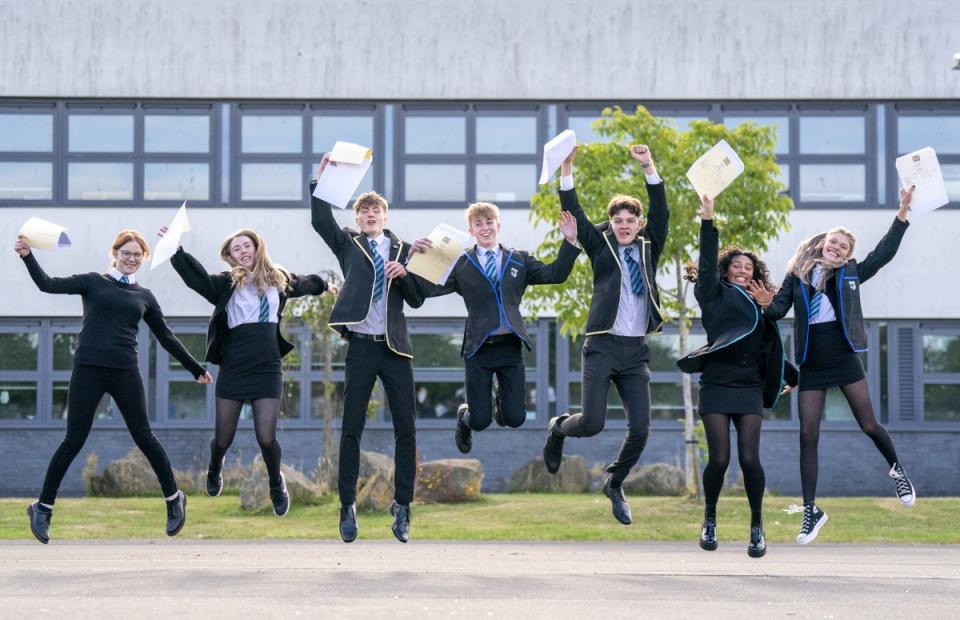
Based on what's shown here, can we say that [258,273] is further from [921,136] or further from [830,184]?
[921,136]

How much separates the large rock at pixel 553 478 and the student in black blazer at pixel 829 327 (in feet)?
37.9

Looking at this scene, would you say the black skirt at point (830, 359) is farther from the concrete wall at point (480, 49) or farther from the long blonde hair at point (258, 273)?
the concrete wall at point (480, 49)

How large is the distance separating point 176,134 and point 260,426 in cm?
1467

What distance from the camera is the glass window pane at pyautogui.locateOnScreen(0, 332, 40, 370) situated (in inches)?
952

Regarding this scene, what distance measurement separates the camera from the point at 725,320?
1080cm

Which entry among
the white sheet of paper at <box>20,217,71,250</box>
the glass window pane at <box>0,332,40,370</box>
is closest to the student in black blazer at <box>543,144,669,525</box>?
the white sheet of paper at <box>20,217,71,250</box>

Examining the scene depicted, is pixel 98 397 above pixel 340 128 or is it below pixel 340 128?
below

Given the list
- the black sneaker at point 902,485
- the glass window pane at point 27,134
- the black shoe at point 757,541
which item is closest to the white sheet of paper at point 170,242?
the black shoe at point 757,541

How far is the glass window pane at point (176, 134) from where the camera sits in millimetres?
24484

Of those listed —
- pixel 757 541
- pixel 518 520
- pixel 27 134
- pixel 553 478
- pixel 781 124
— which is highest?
pixel 781 124

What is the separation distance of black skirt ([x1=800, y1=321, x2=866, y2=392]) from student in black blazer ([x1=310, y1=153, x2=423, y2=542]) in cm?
321

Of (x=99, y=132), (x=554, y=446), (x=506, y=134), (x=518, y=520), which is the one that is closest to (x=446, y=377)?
(x=506, y=134)

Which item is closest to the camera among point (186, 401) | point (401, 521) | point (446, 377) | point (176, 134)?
point (401, 521)

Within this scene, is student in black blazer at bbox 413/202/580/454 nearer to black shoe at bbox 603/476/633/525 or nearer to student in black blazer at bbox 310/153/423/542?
student in black blazer at bbox 310/153/423/542
